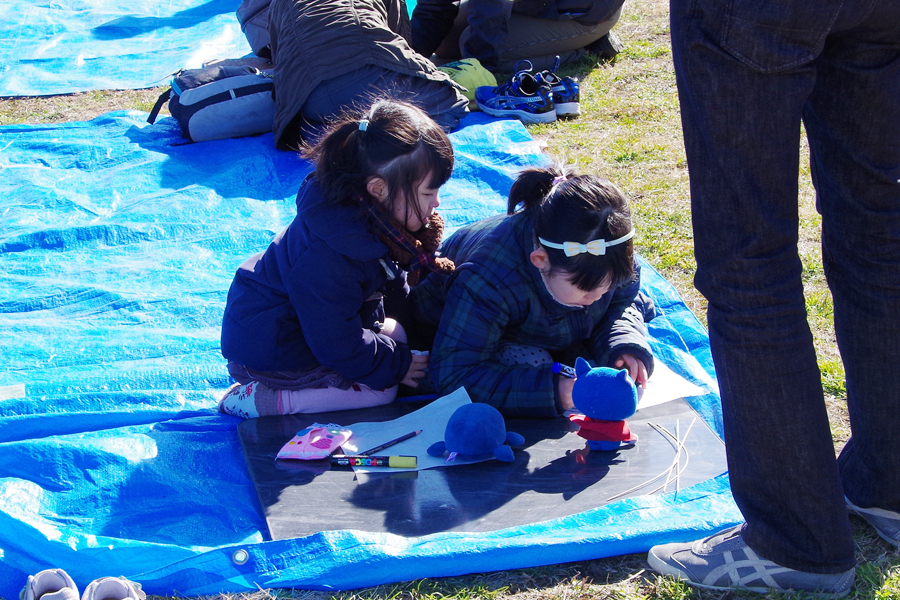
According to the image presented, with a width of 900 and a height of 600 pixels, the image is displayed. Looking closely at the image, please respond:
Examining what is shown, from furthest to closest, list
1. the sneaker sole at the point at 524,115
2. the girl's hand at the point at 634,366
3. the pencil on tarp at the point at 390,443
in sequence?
the sneaker sole at the point at 524,115 → the girl's hand at the point at 634,366 → the pencil on tarp at the point at 390,443

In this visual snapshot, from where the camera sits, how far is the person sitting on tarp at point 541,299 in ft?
5.97

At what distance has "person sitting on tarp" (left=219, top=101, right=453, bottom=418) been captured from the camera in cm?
185

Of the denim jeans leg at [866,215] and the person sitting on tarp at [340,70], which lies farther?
the person sitting on tarp at [340,70]

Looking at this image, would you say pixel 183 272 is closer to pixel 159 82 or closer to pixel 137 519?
pixel 137 519

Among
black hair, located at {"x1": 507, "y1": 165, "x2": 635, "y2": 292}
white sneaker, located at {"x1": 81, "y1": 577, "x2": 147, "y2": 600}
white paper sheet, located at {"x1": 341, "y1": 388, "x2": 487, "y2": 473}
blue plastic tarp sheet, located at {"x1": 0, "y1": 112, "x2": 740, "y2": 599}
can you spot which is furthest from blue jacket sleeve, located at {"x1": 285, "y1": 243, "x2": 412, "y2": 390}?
white sneaker, located at {"x1": 81, "y1": 577, "x2": 147, "y2": 600}

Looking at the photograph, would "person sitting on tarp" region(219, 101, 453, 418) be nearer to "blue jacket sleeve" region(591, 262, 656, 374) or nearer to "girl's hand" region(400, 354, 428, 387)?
"girl's hand" region(400, 354, 428, 387)

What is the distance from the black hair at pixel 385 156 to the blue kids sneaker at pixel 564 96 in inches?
92.4

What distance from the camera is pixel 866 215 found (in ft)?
4.34

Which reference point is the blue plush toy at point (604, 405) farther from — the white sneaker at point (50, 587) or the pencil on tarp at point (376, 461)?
the white sneaker at point (50, 587)

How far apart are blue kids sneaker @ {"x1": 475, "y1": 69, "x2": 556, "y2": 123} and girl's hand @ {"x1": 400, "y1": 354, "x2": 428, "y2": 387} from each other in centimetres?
211

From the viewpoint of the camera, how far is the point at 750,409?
128 centimetres

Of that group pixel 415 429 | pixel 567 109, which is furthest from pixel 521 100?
pixel 415 429

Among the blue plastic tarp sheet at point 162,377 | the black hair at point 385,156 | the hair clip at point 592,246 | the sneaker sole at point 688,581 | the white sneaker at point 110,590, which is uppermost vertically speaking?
the black hair at point 385,156

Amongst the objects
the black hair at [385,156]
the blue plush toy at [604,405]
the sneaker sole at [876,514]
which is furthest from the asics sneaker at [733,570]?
the black hair at [385,156]
